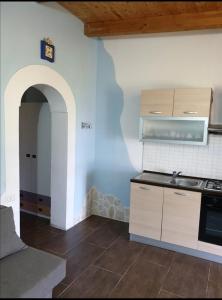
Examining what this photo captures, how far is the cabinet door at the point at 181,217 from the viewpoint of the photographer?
9.57 ft

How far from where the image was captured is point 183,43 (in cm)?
333

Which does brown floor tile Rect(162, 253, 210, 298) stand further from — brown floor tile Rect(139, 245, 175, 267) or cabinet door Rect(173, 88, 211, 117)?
cabinet door Rect(173, 88, 211, 117)

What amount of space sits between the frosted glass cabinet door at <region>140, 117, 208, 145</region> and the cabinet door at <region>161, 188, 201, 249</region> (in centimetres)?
68

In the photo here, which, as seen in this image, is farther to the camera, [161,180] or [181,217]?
[161,180]

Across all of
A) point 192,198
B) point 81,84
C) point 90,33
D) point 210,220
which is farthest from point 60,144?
point 210,220

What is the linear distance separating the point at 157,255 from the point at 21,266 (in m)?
1.72

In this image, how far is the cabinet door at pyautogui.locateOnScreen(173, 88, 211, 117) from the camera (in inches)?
116

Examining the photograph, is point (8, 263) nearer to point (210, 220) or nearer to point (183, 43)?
point (210, 220)

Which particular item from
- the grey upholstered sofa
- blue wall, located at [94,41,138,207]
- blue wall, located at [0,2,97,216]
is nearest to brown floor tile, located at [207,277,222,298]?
the grey upholstered sofa

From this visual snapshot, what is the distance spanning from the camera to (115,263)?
2.80 meters

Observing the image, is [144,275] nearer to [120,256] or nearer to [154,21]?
[120,256]

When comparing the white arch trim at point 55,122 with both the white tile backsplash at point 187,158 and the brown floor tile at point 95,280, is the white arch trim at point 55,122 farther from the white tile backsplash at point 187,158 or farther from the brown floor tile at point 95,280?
the white tile backsplash at point 187,158

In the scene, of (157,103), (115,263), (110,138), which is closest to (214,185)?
(157,103)

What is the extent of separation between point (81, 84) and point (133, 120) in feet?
3.05
